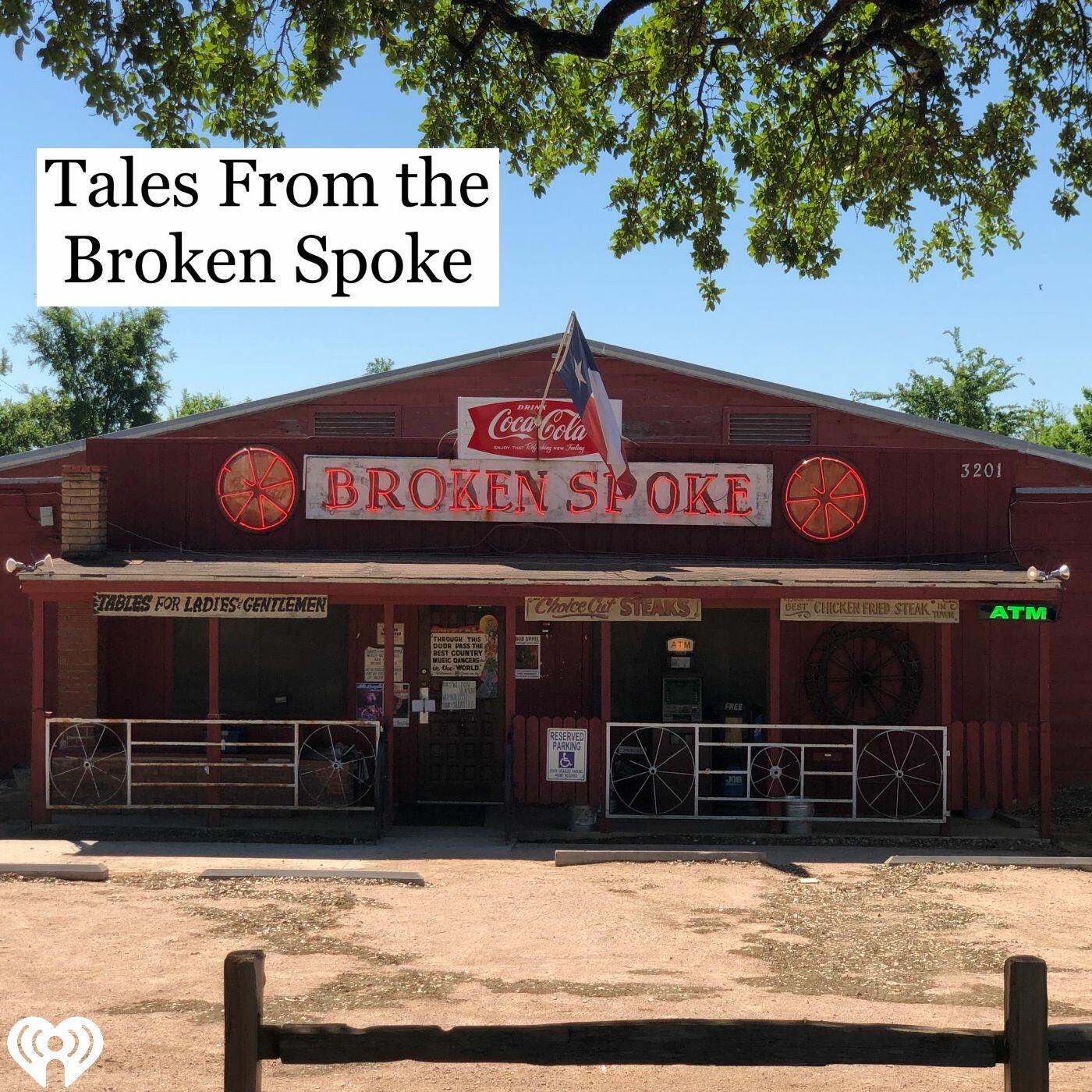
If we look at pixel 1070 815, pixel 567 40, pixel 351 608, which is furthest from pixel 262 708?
pixel 1070 815

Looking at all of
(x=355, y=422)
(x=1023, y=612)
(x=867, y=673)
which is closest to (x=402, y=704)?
(x=355, y=422)

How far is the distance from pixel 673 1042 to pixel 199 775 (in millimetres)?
11107

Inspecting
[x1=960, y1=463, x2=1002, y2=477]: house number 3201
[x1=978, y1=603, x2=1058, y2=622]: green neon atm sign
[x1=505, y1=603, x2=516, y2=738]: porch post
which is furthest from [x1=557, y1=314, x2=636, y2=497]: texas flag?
[x1=978, y1=603, x2=1058, y2=622]: green neon atm sign

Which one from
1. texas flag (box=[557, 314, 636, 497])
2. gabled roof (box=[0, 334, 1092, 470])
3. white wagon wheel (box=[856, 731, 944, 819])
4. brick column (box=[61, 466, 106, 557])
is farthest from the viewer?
gabled roof (box=[0, 334, 1092, 470])

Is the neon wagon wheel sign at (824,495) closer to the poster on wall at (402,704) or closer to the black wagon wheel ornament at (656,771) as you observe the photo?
the black wagon wheel ornament at (656,771)

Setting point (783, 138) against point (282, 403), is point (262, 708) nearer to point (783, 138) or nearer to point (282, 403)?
point (282, 403)

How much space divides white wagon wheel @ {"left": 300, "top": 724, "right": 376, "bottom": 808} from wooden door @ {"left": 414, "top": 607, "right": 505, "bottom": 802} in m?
1.03

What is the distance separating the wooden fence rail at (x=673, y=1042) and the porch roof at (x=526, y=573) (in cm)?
942

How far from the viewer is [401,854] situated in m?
13.1

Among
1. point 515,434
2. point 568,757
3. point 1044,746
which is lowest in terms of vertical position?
point 568,757

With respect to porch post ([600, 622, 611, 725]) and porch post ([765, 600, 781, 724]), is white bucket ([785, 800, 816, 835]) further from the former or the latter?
porch post ([600, 622, 611, 725])

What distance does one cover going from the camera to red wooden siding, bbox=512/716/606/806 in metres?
14.5

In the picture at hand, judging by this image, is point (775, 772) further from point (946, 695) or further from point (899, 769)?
point (946, 695)

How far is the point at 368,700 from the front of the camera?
642 inches
